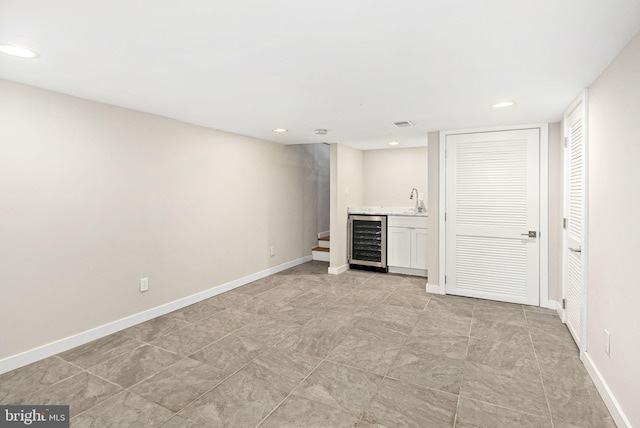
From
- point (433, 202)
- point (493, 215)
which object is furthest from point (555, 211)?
point (433, 202)

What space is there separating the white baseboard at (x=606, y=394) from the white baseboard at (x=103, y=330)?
3.79m

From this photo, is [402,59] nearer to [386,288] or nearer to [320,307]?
[320,307]

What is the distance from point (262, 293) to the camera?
14.4 feet

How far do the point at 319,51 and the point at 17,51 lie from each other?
5.79 ft

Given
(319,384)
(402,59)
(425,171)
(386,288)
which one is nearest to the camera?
(402,59)

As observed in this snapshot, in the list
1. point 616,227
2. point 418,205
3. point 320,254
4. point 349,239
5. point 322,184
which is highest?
point 322,184

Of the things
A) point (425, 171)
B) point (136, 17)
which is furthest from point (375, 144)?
point (136, 17)

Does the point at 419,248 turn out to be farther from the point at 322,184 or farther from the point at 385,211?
the point at 322,184

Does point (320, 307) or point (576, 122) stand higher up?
point (576, 122)

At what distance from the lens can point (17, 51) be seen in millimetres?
1952

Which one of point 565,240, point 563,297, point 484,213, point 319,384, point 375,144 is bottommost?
point 319,384

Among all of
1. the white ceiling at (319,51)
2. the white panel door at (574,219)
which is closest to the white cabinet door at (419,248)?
the white panel door at (574,219)

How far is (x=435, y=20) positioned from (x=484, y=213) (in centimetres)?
309

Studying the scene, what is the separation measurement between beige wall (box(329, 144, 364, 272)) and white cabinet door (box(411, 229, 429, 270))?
1116mm
